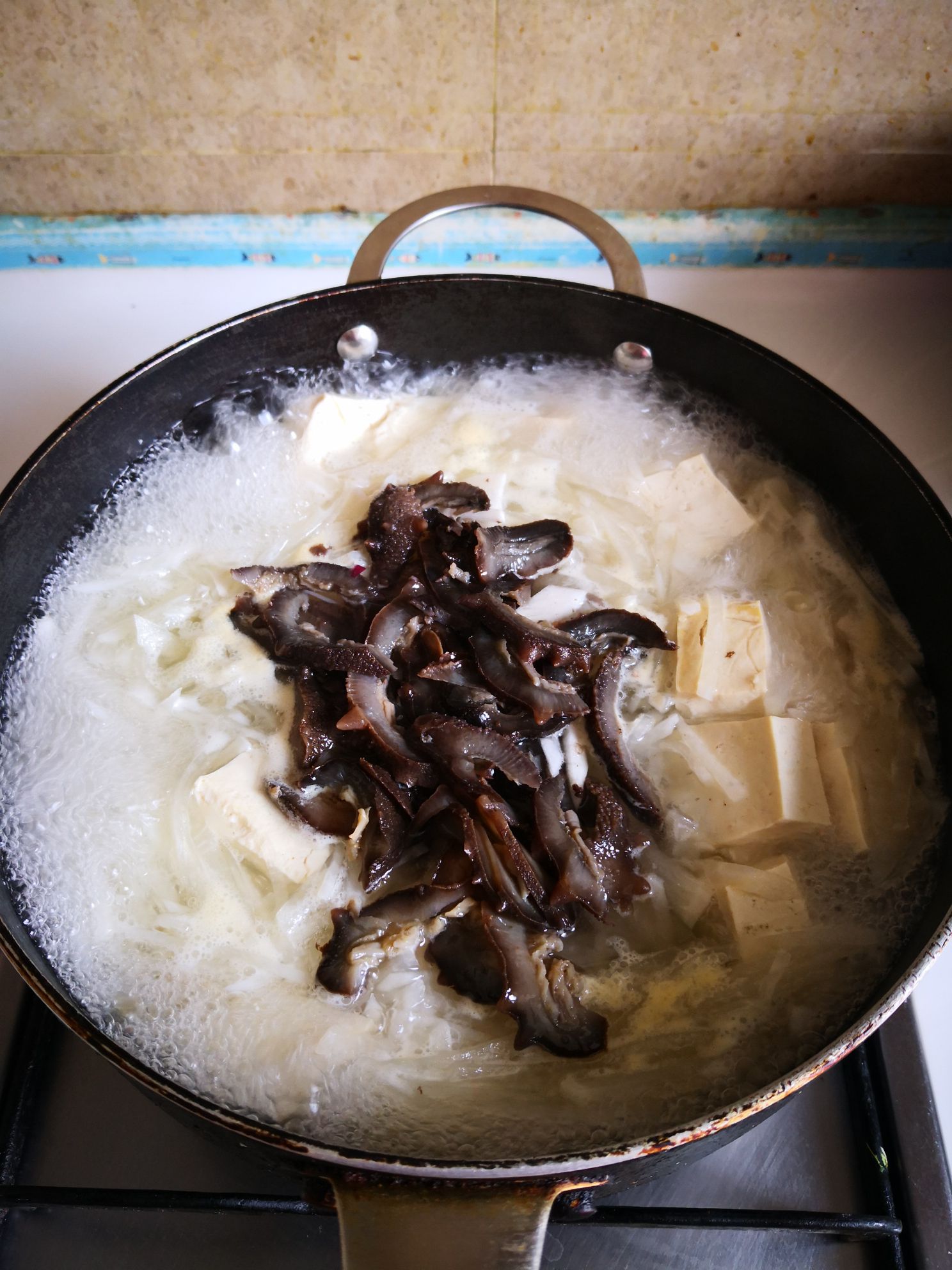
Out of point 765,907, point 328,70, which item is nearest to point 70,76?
point 328,70

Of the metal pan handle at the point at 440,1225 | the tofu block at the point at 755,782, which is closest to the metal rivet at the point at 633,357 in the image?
the tofu block at the point at 755,782

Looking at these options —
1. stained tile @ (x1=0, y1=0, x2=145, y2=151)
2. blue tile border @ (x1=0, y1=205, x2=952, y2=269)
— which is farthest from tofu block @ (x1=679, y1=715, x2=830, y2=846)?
stained tile @ (x1=0, y1=0, x2=145, y2=151)

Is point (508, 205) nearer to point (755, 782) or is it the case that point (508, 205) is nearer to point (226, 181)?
point (226, 181)

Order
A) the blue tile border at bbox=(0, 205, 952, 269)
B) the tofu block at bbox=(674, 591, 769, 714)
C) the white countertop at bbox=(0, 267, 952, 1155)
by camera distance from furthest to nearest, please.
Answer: the blue tile border at bbox=(0, 205, 952, 269) < the white countertop at bbox=(0, 267, 952, 1155) < the tofu block at bbox=(674, 591, 769, 714)

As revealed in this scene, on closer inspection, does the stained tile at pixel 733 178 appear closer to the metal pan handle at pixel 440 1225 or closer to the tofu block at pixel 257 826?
the tofu block at pixel 257 826

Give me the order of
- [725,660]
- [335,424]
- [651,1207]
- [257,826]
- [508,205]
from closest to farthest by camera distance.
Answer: [651,1207], [257,826], [725,660], [508,205], [335,424]

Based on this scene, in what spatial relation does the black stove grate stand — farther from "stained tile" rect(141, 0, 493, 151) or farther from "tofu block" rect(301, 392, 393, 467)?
"stained tile" rect(141, 0, 493, 151)
